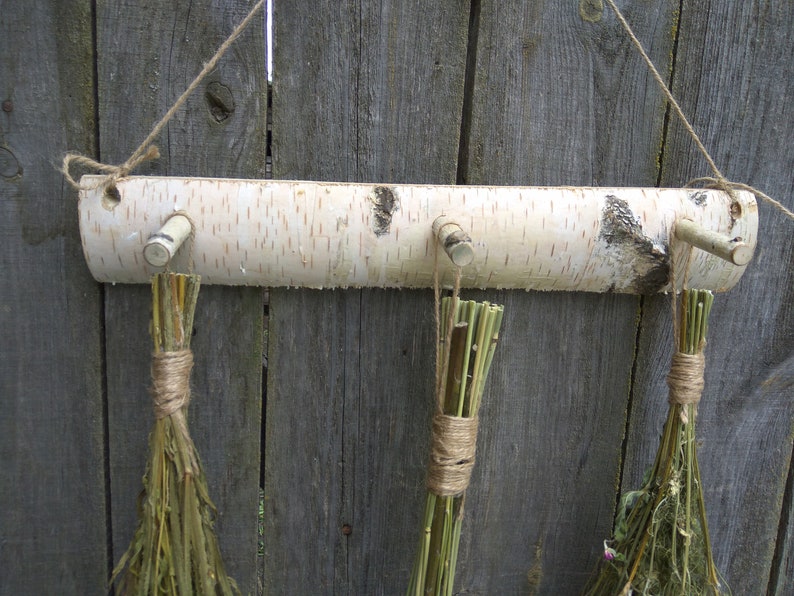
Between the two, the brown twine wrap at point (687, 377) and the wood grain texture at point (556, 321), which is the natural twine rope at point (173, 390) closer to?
the wood grain texture at point (556, 321)

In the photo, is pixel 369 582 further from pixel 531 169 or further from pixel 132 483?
pixel 531 169

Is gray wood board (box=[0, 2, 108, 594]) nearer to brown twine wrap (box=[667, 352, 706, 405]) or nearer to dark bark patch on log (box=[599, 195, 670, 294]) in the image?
dark bark patch on log (box=[599, 195, 670, 294])

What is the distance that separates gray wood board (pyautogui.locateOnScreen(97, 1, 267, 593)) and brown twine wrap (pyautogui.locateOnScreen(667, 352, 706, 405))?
621 millimetres

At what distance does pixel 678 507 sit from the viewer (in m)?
0.81

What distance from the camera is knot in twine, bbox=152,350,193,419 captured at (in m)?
0.71

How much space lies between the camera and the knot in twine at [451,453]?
73 cm

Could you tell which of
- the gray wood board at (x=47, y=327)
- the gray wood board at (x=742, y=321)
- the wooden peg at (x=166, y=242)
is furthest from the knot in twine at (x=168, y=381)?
the gray wood board at (x=742, y=321)

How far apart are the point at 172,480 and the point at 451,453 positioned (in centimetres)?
35

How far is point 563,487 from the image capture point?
968mm

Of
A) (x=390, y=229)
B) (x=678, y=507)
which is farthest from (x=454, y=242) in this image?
(x=678, y=507)

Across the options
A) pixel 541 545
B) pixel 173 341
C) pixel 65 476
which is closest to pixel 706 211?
pixel 541 545

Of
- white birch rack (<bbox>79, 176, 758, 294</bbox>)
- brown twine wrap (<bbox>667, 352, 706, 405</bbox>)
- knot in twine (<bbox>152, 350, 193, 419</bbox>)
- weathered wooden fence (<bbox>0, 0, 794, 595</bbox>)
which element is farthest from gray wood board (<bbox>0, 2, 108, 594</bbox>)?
brown twine wrap (<bbox>667, 352, 706, 405</bbox>)

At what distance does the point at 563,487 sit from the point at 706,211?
50cm

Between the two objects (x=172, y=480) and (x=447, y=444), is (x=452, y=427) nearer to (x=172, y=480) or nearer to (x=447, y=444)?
(x=447, y=444)
